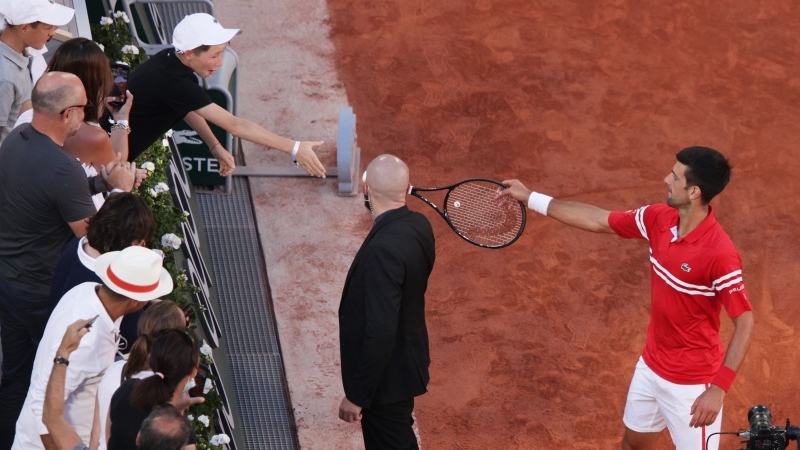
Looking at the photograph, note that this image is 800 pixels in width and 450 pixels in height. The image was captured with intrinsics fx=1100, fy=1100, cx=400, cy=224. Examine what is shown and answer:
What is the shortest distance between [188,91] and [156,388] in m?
2.78

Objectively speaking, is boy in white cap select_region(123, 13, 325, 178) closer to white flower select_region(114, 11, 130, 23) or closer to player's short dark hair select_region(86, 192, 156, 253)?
player's short dark hair select_region(86, 192, 156, 253)

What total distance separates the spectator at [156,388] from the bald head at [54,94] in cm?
146

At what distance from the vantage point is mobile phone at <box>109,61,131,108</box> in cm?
638

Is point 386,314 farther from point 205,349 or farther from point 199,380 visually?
point 205,349

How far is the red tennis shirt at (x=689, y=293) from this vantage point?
596 centimetres

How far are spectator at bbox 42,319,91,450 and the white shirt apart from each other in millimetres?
47

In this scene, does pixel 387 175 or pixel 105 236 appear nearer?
pixel 105 236

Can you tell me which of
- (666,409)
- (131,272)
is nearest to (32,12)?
(131,272)

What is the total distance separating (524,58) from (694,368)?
6753 millimetres

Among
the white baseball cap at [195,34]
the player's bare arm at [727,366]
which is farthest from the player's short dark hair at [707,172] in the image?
the white baseball cap at [195,34]

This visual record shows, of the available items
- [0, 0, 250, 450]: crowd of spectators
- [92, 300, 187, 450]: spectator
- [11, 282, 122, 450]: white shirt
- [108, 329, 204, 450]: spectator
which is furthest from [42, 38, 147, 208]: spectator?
[108, 329, 204, 450]: spectator

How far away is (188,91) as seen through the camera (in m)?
6.73

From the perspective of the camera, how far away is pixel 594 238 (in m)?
9.87

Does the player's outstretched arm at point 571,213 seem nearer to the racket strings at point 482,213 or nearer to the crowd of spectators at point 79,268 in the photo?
the racket strings at point 482,213
